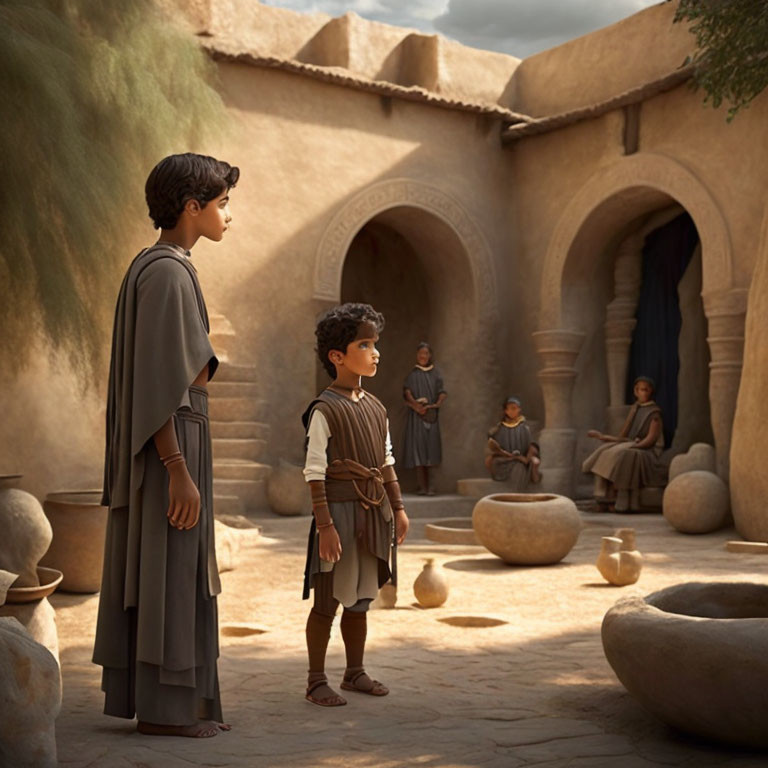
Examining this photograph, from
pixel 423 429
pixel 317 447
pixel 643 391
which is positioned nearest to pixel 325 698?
pixel 317 447

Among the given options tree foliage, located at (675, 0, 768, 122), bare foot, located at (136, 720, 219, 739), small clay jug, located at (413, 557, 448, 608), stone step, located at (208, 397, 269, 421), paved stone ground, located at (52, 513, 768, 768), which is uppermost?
tree foliage, located at (675, 0, 768, 122)

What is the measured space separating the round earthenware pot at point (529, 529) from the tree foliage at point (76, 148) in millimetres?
2906

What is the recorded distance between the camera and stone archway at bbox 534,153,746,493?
35.1 feet

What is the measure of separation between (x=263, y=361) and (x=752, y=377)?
5.27m

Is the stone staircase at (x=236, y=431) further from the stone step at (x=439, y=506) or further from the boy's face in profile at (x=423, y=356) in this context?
the boy's face in profile at (x=423, y=356)

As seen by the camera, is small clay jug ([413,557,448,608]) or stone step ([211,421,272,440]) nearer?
small clay jug ([413,557,448,608])

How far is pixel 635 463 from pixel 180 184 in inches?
353

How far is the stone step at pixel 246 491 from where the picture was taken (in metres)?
10.5

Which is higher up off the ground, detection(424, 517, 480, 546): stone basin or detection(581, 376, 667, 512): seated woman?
detection(581, 376, 667, 512): seated woman

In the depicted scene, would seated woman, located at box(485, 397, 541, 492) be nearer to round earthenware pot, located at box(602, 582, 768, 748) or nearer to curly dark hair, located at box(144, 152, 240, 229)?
round earthenware pot, located at box(602, 582, 768, 748)

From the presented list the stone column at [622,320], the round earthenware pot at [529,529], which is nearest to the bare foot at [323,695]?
the round earthenware pot at [529,529]

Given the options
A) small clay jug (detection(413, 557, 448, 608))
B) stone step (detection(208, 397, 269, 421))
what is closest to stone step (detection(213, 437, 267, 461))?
stone step (detection(208, 397, 269, 421))

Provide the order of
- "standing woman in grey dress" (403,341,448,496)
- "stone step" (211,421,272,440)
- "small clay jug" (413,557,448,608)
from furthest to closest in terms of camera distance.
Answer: "standing woman in grey dress" (403,341,448,496)
"stone step" (211,421,272,440)
"small clay jug" (413,557,448,608)

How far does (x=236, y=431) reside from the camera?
10.8 metres
